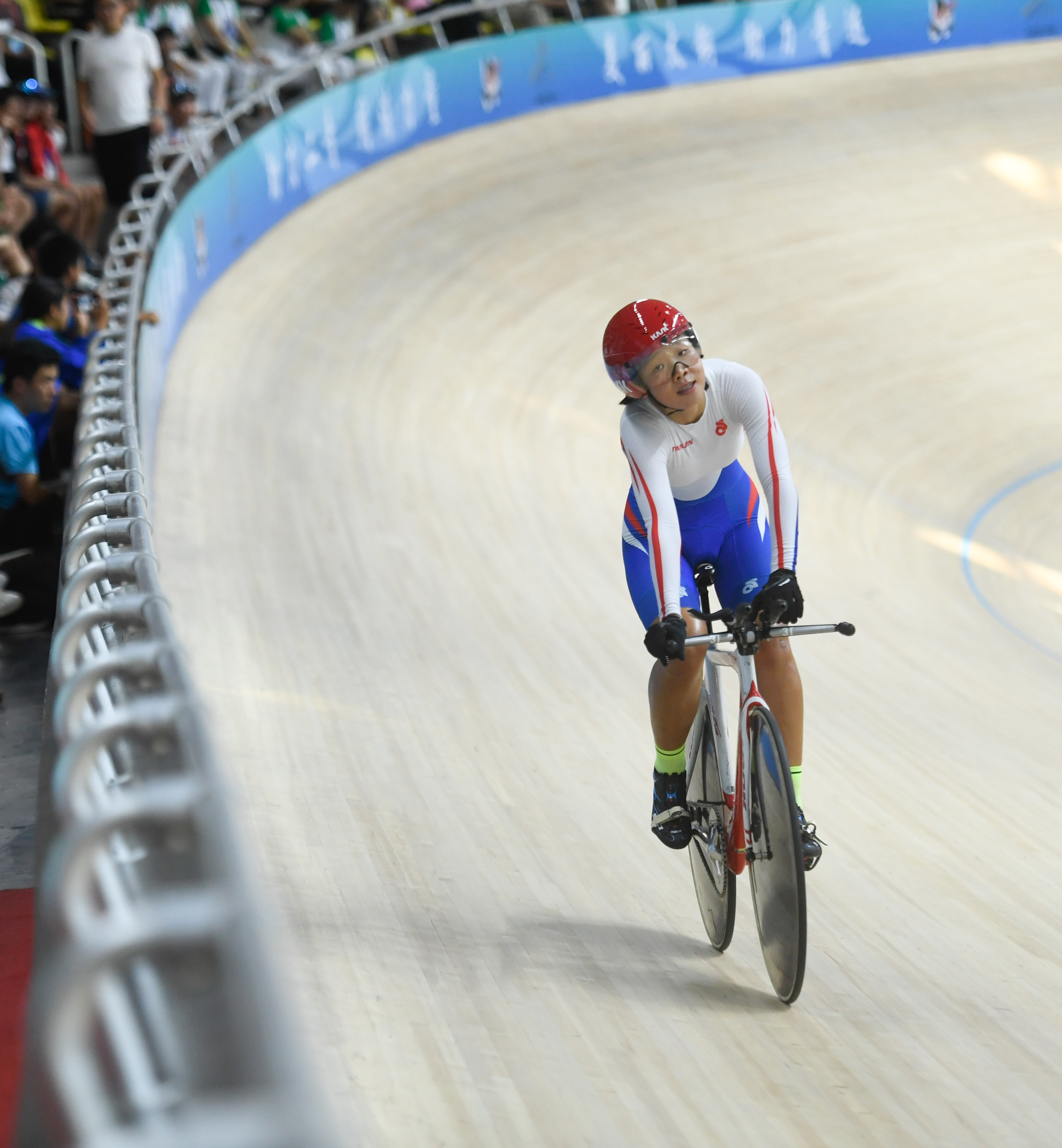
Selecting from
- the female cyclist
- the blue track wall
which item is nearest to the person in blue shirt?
the blue track wall

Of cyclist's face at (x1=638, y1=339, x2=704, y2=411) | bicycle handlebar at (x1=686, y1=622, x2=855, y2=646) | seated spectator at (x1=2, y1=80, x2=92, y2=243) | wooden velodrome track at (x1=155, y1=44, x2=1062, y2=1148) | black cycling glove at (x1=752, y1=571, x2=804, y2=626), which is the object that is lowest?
wooden velodrome track at (x1=155, y1=44, x2=1062, y2=1148)

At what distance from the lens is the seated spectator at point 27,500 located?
3.99 m

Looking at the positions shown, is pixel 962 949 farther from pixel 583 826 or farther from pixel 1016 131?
pixel 1016 131

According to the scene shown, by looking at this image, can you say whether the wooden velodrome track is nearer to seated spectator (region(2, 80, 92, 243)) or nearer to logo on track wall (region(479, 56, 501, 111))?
logo on track wall (region(479, 56, 501, 111))

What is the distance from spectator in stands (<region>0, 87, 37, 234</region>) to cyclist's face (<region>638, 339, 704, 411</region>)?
4.47m

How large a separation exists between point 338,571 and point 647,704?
55.4 inches

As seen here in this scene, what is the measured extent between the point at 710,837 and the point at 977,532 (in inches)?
188

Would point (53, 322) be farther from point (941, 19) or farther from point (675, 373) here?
point (941, 19)

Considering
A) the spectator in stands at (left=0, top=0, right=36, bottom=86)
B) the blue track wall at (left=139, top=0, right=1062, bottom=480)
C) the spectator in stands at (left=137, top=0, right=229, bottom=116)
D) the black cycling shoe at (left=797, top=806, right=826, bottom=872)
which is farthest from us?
the spectator in stands at (left=137, top=0, right=229, bottom=116)

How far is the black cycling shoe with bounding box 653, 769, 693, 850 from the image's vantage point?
2.88 meters

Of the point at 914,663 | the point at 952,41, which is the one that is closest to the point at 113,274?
the point at 914,663

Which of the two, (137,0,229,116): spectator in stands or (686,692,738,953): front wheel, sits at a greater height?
(137,0,229,116): spectator in stands

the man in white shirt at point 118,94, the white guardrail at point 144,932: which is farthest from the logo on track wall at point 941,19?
the white guardrail at point 144,932

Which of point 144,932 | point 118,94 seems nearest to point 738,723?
point 144,932
